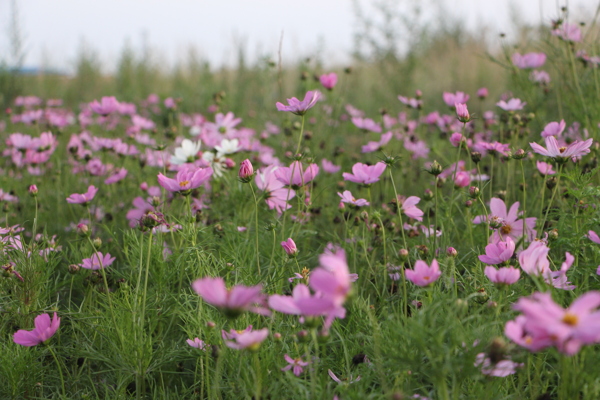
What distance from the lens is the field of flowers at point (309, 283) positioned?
82 centimetres

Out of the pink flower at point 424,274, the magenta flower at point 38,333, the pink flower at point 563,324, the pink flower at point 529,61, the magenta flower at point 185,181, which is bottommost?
the magenta flower at point 38,333

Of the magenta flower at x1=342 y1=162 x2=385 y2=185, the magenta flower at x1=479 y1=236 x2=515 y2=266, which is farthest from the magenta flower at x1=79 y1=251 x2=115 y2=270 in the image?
the magenta flower at x1=479 y1=236 x2=515 y2=266

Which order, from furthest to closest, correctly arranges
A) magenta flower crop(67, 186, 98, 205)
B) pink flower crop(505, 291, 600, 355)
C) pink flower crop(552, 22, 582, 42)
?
pink flower crop(552, 22, 582, 42)
magenta flower crop(67, 186, 98, 205)
pink flower crop(505, 291, 600, 355)

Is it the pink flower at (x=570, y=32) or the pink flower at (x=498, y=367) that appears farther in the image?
the pink flower at (x=570, y=32)

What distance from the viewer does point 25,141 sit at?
2164mm

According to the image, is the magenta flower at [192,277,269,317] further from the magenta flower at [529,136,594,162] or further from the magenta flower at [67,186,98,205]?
Result: the magenta flower at [67,186,98,205]

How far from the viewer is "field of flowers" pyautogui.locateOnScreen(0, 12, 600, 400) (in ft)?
2.68

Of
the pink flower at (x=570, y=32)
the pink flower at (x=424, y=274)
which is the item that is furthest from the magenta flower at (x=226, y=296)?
the pink flower at (x=570, y=32)

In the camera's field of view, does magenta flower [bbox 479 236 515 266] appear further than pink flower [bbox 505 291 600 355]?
Yes

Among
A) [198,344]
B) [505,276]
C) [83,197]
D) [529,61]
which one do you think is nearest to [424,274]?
[505,276]

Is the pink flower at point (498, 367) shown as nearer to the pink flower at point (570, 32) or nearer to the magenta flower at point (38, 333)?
the magenta flower at point (38, 333)

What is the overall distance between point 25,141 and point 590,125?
7.44 feet

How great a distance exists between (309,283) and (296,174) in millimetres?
421

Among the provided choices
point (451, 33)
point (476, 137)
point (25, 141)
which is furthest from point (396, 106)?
point (451, 33)
